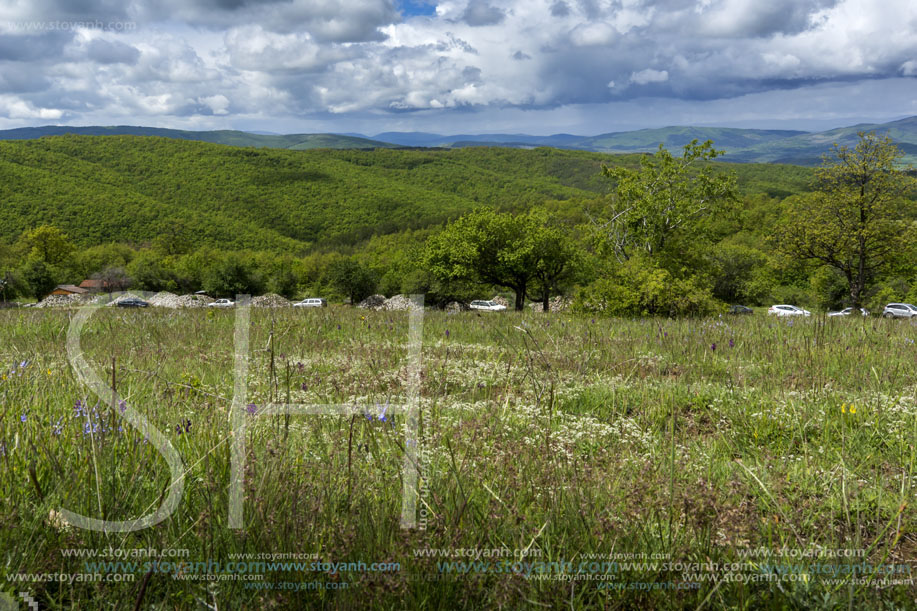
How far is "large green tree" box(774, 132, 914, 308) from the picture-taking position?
104 ft

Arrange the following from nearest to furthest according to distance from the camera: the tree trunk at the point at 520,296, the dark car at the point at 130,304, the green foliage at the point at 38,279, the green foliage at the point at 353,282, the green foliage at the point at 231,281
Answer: the dark car at the point at 130,304 < the tree trunk at the point at 520,296 < the green foliage at the point at 38,279 < the green foliage at the point at 353,282 < the green foliage at the point at 231,281

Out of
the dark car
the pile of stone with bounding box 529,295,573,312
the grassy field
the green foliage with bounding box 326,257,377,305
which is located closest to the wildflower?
the grassy field

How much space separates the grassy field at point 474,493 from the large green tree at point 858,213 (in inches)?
1366

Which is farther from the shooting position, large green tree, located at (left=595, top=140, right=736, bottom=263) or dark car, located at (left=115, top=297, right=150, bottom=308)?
large green tree, located at (left=595, top=140, right=736, bottom=263)

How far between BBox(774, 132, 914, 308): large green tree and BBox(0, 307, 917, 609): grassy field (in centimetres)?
3470

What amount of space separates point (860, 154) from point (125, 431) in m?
41.6

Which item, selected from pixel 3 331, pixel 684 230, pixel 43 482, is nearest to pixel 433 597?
pixel 43 482

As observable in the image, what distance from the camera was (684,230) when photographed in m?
28.7

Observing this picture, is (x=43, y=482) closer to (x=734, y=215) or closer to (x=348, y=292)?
(x=734, y=215)

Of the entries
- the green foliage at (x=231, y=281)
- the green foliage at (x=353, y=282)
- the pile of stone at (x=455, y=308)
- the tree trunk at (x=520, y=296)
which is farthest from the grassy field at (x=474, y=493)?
the green foliage at (x=231, y=281)

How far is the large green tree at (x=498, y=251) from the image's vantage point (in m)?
46.0

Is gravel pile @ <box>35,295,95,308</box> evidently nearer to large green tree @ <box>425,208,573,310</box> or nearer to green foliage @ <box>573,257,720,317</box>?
green foliage @ <box>573,257,720,317</box>

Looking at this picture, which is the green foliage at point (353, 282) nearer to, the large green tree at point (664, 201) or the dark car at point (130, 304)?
the large green tree at point (664, 201)

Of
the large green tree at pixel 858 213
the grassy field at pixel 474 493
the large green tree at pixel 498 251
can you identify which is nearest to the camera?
the grassy field at pixel 474 493
